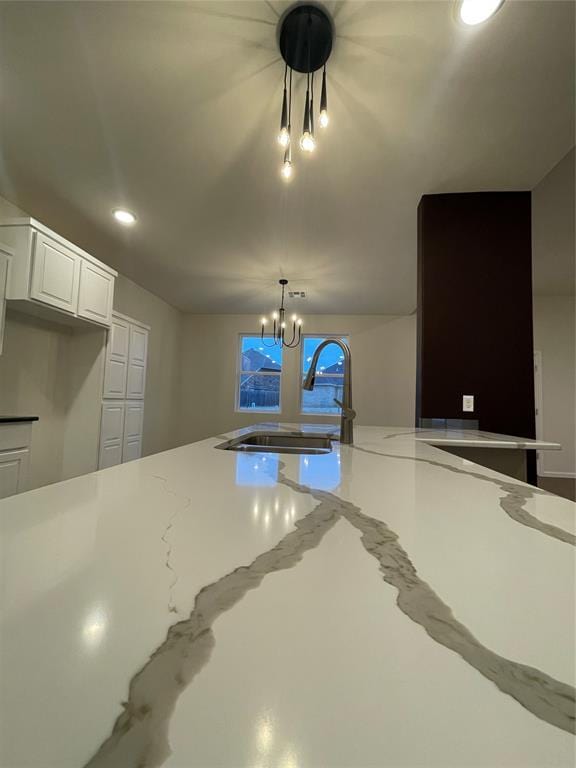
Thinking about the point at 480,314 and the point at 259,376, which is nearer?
the point at 480,314

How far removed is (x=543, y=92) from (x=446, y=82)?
48 cm

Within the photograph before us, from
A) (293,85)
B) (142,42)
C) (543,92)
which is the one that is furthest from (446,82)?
(142,42)

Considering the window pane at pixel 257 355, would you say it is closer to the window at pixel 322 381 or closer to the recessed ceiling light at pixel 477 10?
the window at pixel 322 381

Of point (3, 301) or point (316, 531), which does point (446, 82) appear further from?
point (3, 301)

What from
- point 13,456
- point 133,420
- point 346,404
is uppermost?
point 346,404

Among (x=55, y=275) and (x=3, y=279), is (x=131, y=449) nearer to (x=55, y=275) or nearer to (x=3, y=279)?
(x=55, y=275)

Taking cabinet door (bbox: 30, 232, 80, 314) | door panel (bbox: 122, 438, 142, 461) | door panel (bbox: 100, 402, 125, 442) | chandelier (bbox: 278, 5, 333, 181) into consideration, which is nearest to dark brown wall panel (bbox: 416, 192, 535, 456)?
chandelier (bbox: 278, 5, 333, 181)

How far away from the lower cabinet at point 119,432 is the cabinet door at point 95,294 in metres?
0.82

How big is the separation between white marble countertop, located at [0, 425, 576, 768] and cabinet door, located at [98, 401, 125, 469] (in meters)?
3.04

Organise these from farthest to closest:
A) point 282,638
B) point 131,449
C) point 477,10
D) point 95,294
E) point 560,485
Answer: point 560,485 → point 131,449 → point 95,294 → point 477,10 → point 282,638

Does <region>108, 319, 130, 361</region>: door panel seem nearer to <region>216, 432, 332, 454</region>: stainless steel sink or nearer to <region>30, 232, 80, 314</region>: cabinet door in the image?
<region>30, 232, 80, 314</region>: cabinet door

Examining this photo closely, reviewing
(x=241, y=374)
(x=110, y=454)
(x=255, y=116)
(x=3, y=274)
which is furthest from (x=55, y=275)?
(x=241, y=374)

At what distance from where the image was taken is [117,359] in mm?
3521

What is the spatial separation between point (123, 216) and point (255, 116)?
5.05 ft
